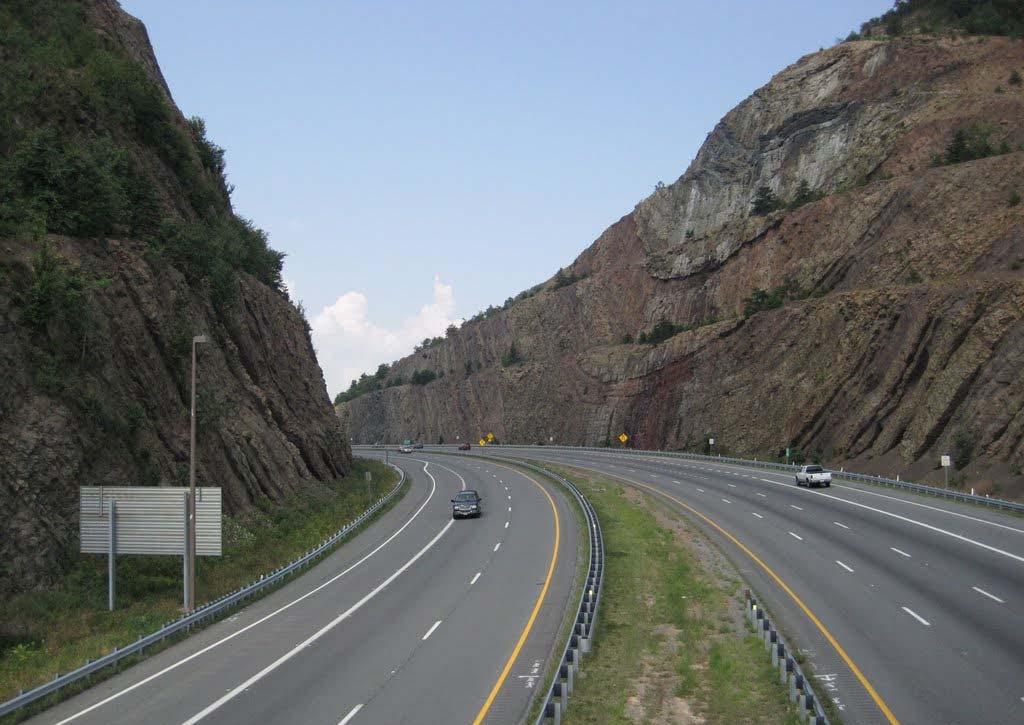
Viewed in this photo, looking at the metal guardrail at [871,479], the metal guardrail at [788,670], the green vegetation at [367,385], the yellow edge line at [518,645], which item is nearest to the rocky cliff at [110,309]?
the yellow edge line at [518,645]

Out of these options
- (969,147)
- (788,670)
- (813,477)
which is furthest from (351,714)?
(969,147)

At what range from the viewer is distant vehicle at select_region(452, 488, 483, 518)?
4425 centimetres

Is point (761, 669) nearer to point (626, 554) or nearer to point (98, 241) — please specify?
point (626, 554)

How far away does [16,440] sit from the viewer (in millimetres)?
24719

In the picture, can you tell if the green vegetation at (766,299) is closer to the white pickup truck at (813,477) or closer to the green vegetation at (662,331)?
the green vegetation at (662,331)

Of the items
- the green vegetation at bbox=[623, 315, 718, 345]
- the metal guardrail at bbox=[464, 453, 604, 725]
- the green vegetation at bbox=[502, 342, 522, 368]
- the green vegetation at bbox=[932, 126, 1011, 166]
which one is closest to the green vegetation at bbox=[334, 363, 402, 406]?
the green vegetation at bbox=[502, 342, 522, 368]

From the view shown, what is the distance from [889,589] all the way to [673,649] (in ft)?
27.3

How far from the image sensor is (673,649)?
19.3m

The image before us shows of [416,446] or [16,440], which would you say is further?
[416,446]

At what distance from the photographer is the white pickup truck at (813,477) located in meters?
48.9

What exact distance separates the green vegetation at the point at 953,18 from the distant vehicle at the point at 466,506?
6582cm

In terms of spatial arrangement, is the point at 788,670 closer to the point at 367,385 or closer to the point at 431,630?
the point at 431,630

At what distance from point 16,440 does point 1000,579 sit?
26914 millimetres

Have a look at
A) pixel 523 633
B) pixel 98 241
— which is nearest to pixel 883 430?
pixel 523 633
